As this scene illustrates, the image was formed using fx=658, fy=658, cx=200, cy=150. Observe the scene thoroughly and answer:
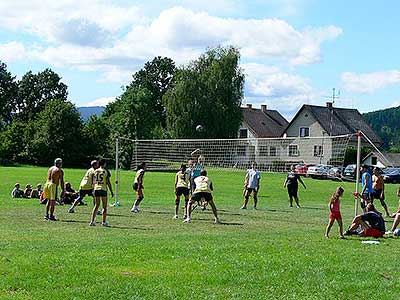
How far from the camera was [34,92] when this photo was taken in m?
106

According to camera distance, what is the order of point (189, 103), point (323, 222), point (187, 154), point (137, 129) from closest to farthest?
point (323, 222), point (187, 154), point (189, 103), point (137, 129)

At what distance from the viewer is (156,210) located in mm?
23109

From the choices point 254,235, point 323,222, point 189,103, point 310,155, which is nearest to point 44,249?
point 254,235

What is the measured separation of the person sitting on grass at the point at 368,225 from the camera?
16062 mm

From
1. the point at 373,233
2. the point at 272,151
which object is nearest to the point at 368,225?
the point at 373,233

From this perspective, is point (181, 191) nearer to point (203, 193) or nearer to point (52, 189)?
point (203, 193)

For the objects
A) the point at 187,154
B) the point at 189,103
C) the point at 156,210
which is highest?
the point at 189,103

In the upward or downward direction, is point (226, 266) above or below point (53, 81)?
below

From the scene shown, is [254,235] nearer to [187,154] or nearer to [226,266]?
[226,266]

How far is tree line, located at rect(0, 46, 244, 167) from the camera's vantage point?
67.1 metres

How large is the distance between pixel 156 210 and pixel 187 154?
10.4 meters

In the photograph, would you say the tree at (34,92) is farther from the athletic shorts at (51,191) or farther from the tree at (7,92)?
the athletic shorts at (51,191)

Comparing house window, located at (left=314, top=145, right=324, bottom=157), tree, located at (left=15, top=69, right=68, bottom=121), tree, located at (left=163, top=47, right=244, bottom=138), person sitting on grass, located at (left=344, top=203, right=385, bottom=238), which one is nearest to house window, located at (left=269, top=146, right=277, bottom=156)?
house window, located at (left=314, top=145, right=324, bottom=157)

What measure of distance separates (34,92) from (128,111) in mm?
31141
